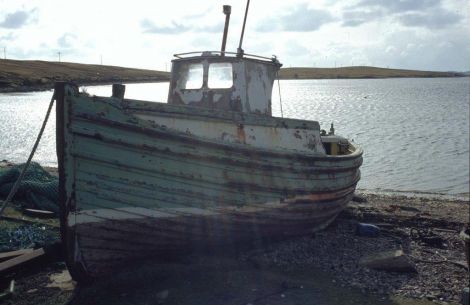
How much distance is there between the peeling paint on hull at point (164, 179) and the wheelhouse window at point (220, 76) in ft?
4.29

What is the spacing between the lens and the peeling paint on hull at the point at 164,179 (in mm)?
7172

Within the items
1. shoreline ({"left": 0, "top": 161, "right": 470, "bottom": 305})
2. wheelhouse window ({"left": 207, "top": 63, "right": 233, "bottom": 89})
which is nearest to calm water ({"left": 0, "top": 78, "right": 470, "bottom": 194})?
shoreline ({"left": 0, "top": 161, "right": 470, "bottom": 305})

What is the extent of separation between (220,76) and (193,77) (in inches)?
23.8

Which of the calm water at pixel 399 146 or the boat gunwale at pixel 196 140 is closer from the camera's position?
the boat gunwale at pixel 196 140

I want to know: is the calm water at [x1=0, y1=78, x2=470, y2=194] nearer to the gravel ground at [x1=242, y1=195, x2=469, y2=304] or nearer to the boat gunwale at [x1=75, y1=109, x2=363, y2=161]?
the boat gunwale at [x1=75, y1=109, x2=363, y2=161]

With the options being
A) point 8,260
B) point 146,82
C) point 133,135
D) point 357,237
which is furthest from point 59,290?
point 146,82

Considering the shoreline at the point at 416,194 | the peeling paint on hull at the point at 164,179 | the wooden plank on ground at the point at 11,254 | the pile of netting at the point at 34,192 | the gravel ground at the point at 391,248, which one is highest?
the peeling paint on hull at the point at 164,179

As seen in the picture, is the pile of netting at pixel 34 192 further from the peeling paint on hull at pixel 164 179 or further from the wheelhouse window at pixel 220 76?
the wheelhouse window at pixel 220 76

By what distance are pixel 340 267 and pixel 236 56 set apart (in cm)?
442

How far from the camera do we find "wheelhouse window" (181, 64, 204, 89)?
9.73m

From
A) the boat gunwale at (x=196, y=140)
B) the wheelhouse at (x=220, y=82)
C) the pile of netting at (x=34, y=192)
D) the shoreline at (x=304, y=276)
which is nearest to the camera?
the boat gunwale at (x=196, y=140)

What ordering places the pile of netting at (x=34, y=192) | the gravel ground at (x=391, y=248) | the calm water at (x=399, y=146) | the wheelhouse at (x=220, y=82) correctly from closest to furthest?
the gravel ground at (x=391, y=248) → the wheelhouse at (x=220, y=82) → the pile of netting at (x=34, y=192) → the calm water at (x=399, y=146)

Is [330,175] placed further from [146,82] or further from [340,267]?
[146,82]

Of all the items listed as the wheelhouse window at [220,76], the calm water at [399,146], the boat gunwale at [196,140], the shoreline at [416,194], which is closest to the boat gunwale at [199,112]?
the boat gunwale at [196,140]
